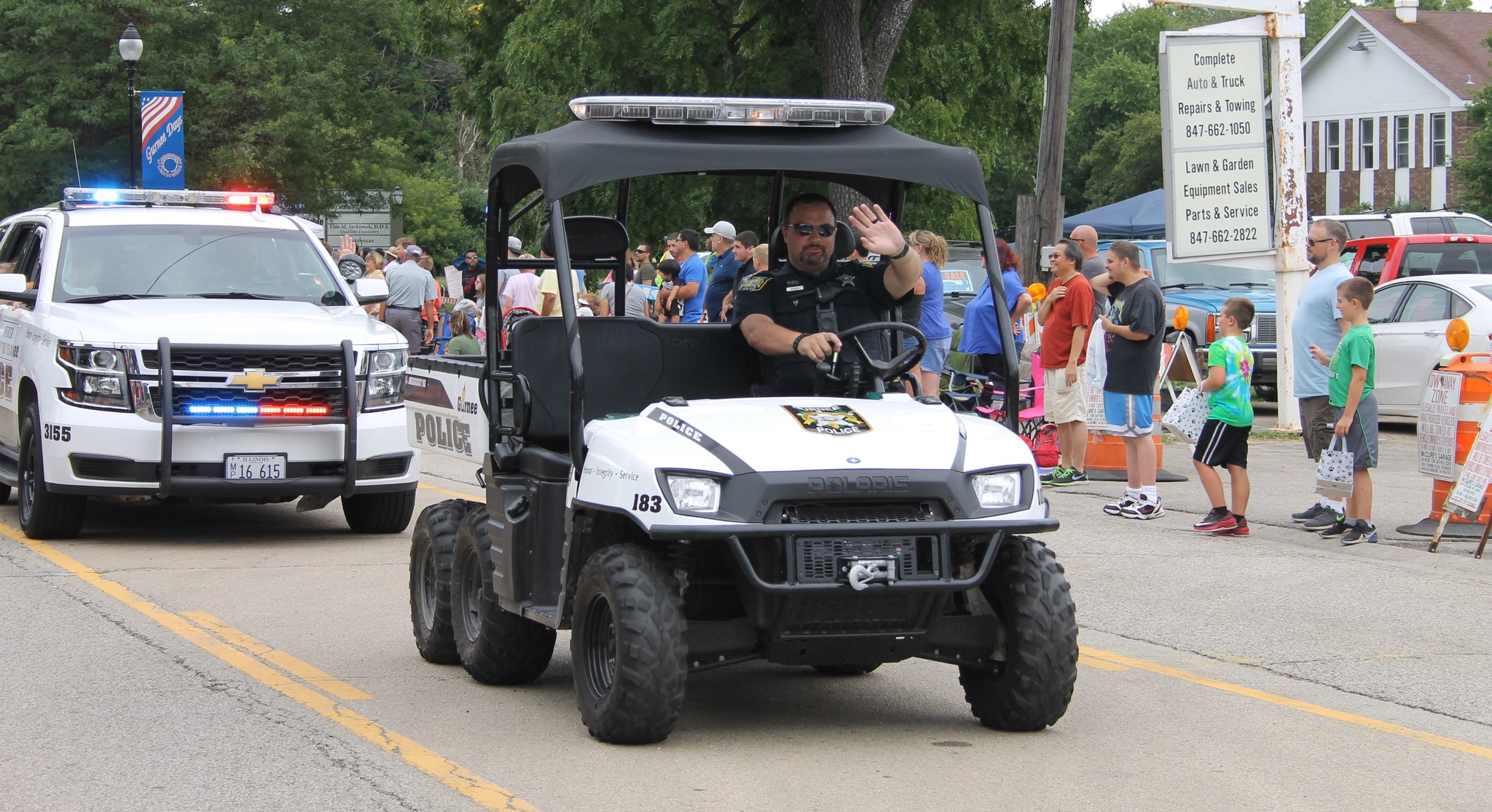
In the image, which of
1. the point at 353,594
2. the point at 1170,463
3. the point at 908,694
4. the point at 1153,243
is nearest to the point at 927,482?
the point at 908,694

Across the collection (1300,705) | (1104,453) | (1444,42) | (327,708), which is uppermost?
(1444,42)

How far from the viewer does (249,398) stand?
10.7m

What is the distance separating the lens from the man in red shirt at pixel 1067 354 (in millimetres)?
13930


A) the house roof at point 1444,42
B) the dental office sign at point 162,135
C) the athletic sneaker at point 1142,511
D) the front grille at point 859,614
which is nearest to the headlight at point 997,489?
the front grille at point 859,614

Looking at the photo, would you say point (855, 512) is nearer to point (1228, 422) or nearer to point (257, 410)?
point (257, 410)

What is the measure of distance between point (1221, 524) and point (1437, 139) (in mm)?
55611

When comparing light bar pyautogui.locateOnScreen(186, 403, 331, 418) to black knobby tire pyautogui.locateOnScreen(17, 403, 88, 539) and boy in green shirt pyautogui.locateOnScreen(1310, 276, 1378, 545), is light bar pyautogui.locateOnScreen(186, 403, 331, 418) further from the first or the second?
boy in green shirt pyautogui.locateOnScreen(1310, 276, 1378, 545)

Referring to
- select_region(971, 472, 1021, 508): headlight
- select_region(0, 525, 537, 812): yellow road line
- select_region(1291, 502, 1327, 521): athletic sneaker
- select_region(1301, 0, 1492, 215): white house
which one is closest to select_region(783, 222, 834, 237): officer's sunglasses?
select_region(971, 472, 1021, 508): headlight

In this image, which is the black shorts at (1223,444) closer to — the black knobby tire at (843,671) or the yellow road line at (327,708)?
the black knobby tire at (843,671)

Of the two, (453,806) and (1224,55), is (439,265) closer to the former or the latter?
(1224,55)

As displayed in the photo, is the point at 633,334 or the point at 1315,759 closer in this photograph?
the point at 1315,759

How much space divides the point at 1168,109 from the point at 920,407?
12263 millimetres

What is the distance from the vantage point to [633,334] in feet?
23.7

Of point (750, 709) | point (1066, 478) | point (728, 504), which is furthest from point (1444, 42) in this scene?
point (728, 504)
